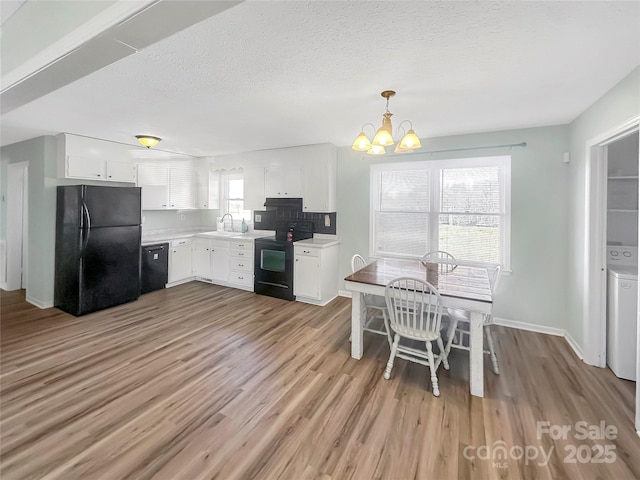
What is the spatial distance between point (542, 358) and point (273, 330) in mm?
2803

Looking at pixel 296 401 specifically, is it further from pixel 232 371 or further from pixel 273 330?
pixel 273 330

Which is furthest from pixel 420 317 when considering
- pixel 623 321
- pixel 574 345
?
pixel 574 345

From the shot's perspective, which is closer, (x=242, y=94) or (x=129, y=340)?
(x=242, y=94)

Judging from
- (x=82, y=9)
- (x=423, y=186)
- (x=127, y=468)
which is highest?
(x=82, y=9)

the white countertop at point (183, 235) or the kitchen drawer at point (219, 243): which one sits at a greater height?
the white countertop at point (183, 235)

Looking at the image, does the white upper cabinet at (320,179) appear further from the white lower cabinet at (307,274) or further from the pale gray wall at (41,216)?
the pale gray wall at (41,216)

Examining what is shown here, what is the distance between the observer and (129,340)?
3055 millimetres

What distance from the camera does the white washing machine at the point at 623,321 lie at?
239 cm

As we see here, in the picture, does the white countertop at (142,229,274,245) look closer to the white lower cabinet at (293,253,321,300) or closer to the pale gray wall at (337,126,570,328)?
the white lower cabinet at (293,253,321,300)

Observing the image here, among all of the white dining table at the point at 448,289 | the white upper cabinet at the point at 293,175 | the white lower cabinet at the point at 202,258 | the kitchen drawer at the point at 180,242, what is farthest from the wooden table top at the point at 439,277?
the kitchen drawer at the point at 180,242

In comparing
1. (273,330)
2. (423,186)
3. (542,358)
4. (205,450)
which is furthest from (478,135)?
(205,450)

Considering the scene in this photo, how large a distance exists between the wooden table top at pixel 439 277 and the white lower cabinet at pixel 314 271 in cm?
100

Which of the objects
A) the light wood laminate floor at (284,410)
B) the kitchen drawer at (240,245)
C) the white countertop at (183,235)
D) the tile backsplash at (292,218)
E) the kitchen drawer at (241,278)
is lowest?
the light wood laminate floor at (284,410)

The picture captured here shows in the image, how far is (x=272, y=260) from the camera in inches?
178
